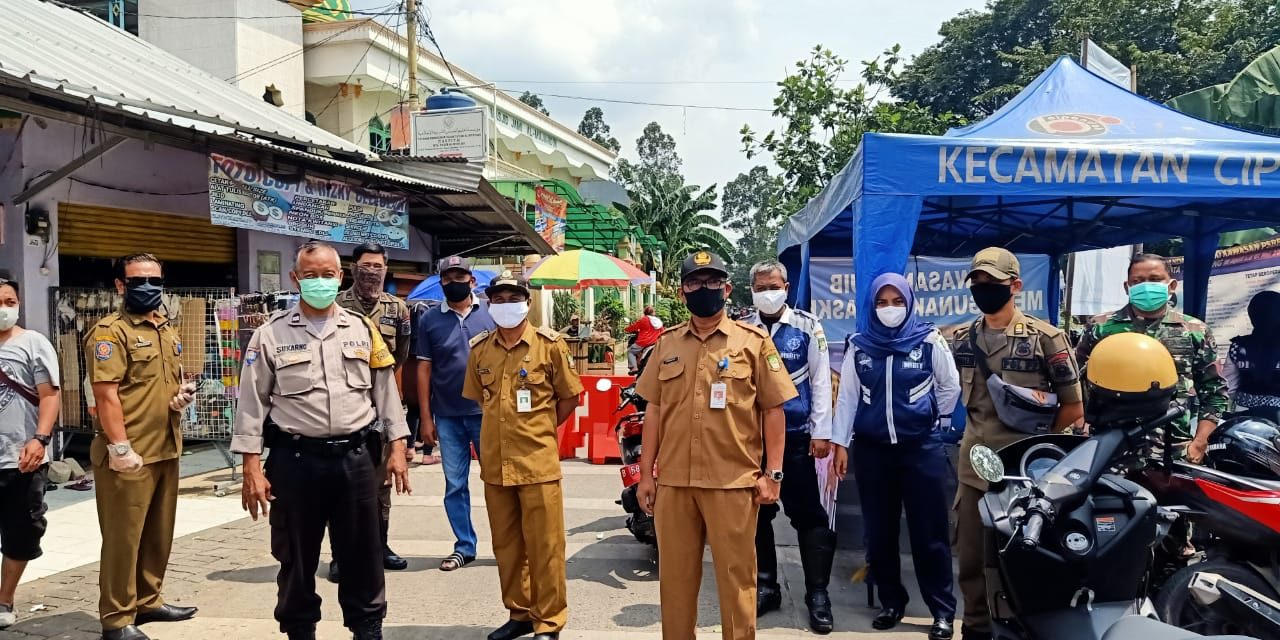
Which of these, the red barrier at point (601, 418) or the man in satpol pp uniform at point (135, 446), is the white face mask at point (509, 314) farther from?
the red barrier at point (601, 418)

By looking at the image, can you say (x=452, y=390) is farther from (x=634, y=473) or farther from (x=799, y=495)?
(x=799, y=495)

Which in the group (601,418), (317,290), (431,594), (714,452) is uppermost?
(317,290)

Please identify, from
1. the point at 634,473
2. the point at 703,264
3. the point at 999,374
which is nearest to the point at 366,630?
the point at 634,473

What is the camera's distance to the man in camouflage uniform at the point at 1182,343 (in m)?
4.38

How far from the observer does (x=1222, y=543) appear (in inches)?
132

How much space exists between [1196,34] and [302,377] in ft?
98.5

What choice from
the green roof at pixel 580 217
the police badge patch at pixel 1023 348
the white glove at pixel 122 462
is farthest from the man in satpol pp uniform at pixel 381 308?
the green roof at pixel 580 217

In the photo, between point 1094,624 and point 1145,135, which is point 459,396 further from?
point 1145,135

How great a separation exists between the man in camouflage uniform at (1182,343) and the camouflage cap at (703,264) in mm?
2548

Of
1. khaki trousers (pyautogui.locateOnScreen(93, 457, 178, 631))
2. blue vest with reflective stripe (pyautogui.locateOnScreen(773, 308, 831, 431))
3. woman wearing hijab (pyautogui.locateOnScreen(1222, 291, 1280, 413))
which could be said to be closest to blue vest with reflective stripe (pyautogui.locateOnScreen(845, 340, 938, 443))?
blue vest with reflective stripe (pyautogui.locateOnScreen(773, 308, 831, 431))

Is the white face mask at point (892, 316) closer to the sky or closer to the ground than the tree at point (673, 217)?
closer to the ground

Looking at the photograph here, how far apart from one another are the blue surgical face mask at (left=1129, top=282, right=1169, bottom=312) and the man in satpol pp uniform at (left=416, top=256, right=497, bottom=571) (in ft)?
13.0

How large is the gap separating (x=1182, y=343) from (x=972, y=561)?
6.61 ft

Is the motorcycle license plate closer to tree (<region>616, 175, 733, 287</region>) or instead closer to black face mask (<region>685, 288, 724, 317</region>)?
black face mask (<region>685, 288, 724, 317</region>)
